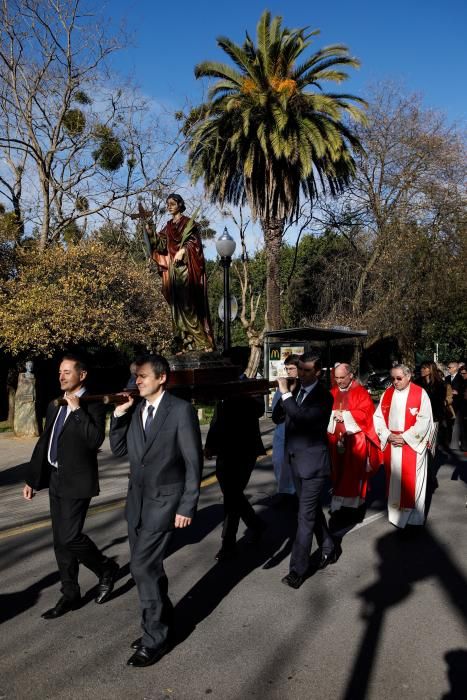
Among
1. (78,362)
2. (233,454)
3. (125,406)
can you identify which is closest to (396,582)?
(233,454)

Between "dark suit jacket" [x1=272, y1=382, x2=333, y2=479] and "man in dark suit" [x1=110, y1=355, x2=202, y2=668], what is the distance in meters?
1.37

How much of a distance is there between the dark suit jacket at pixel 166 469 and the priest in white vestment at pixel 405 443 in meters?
3.50

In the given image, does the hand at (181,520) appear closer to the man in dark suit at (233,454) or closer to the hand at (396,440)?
the man in dark suit at (233,454)

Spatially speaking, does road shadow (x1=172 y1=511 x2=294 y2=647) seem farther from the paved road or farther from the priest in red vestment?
the priest in red vestment

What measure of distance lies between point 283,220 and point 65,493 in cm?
1944

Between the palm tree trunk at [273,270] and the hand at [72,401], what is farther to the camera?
the palm tree trunk at [273,270]

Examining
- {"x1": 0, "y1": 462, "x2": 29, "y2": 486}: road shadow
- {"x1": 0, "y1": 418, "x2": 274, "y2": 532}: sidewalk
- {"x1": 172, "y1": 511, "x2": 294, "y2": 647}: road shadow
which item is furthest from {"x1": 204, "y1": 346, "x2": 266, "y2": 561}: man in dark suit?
{"x1": 0, "y1": 462, "x2": 29, "y2": 486}: road shadow

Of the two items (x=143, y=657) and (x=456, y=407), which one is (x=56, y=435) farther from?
(x=456, y=407)

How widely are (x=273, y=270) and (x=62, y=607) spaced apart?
18922 millimetres

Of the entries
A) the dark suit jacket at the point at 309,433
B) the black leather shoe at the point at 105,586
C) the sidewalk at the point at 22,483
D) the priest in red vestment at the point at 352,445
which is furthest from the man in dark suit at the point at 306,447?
the sidewalk at the point at 22,483

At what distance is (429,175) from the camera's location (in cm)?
2994

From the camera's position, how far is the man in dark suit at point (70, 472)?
4480mm

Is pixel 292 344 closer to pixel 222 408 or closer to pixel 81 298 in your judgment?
pixel 81 298

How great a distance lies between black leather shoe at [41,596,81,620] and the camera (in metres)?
4.52
